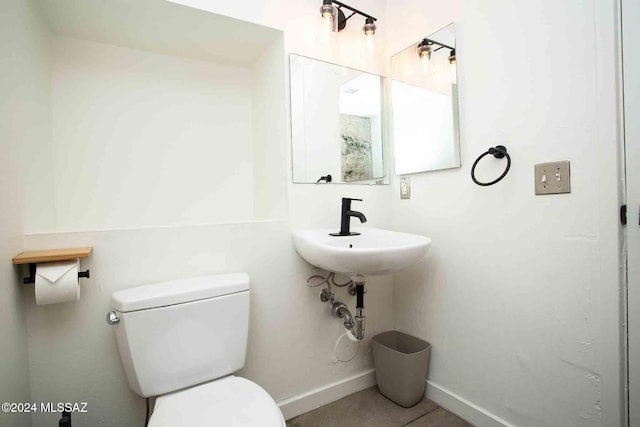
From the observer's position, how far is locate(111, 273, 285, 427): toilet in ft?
2.81

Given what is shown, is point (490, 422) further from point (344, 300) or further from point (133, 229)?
point (133, 229)

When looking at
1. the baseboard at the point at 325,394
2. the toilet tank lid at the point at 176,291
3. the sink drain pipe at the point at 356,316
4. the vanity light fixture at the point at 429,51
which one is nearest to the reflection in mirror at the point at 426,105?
the vanity light fixture at the point at 429,51

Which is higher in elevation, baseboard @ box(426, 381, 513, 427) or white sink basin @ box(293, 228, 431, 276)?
white sink basin @ box(293, 228, 431, 276)

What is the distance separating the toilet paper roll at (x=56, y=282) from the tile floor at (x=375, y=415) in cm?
103

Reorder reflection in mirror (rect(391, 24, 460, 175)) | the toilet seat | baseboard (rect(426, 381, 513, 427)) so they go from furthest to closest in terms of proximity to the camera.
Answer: reflection in mirror (rect(391, 24, 460, 175)), baseboard (rect(426, 381, 513, 427)), the toilet seat

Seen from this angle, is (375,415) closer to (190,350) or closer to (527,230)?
(190,350)

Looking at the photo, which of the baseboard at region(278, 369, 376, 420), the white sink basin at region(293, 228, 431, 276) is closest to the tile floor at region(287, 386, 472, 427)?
the baseboard at region(278, 369, 376, 420)

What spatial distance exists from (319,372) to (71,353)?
1.00m

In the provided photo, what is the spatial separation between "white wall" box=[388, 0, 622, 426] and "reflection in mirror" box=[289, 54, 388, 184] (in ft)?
1.10

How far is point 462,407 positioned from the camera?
132 centimetres

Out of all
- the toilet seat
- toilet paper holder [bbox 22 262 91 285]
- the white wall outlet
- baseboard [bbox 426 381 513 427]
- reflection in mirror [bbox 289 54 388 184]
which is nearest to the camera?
the toilet seat

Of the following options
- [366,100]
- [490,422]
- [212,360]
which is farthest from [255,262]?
[490,422]

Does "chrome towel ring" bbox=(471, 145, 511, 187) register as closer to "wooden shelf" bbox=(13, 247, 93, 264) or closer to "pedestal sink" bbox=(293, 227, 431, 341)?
"pedestal sink" bbox=(293, 227, 431, 341)

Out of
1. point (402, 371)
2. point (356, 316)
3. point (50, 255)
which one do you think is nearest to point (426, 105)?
point (356, 316)
